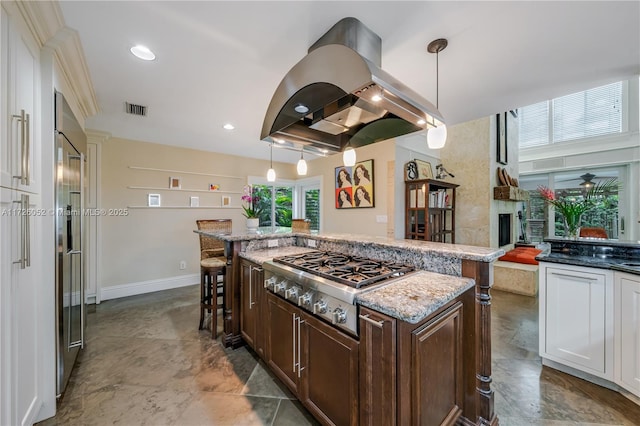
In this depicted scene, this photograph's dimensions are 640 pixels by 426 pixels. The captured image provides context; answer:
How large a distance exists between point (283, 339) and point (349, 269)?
0.69 meters

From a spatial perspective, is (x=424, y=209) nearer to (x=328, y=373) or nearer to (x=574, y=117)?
(x=328, y=373)

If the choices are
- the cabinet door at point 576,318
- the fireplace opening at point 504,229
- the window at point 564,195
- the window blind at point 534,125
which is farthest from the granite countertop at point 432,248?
the window blind at point 534,125

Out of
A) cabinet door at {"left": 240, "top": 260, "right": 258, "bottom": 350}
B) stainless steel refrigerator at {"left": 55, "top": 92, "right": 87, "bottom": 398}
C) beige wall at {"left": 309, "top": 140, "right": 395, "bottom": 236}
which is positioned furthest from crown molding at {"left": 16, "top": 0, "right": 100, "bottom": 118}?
beige wall at {"left": 309, "top": 140, "right": 395, "bottom": 236}

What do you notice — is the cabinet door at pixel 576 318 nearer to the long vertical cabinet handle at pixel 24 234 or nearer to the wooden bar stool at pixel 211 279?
the wooden bar stool at pixel 211 279

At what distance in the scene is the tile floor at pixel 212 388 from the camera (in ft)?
5.10

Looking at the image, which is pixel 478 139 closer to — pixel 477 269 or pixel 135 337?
pixel 477 269

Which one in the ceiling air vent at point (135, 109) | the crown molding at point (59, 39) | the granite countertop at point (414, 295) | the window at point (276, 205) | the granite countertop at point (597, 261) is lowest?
the granite countertop at point (414, 295)

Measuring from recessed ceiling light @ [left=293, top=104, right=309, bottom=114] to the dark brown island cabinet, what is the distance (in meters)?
1.27

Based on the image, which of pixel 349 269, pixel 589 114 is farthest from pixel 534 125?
pixel 349 269

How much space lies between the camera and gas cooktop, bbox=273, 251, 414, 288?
51.7 inches

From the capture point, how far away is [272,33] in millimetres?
1589

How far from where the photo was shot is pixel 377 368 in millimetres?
1037

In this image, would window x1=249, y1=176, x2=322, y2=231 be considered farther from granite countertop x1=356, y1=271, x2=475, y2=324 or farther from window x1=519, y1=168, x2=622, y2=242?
window x1=519, y1=168, x2=622, y2=242

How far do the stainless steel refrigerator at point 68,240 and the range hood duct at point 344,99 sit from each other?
4.68 ft
